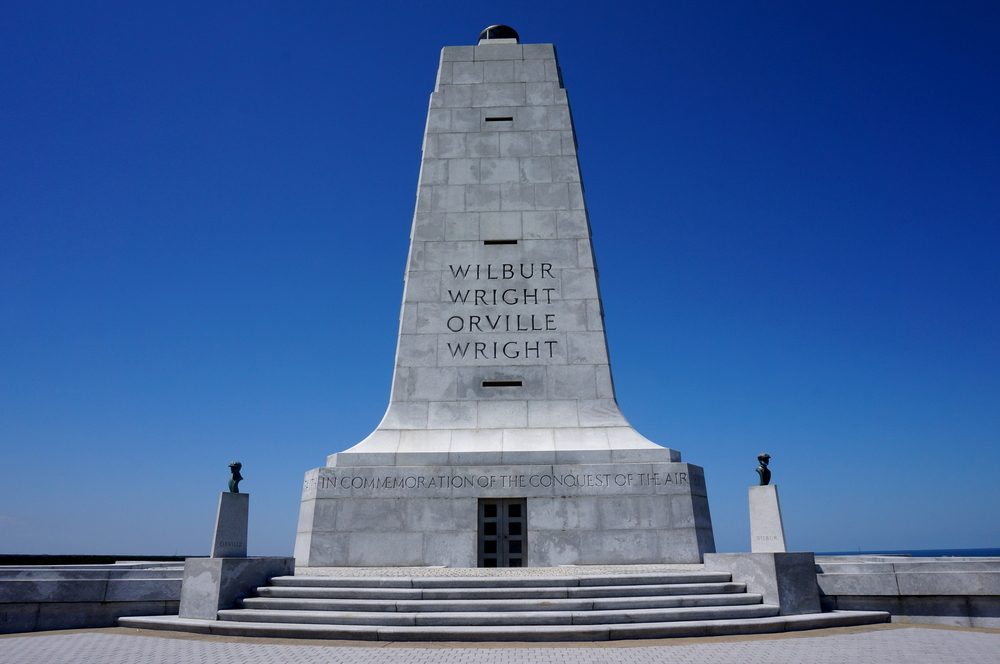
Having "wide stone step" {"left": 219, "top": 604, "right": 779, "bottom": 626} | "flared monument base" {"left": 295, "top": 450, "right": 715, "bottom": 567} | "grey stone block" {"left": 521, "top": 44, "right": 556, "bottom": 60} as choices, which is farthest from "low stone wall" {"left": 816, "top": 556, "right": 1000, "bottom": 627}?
"grey stone block" {"left": 521, "top": 44, "right": 556, "bottom": 60}

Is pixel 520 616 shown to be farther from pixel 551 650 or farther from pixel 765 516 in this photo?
pixel 765 516

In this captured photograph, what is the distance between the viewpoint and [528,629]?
10.0 m

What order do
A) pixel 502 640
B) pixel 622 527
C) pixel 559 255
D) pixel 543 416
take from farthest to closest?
pixel 559 255 → pixel 543 416 → pixel 622 527 → pixel 502 640

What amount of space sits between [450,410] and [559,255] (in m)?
4.98

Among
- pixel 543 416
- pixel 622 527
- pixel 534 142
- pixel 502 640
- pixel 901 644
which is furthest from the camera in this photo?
pixel 534 142

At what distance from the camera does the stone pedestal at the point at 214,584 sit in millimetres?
11539

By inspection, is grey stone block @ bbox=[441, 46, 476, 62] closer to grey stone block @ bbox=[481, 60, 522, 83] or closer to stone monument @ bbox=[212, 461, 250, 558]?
grey stone block @ bbox=[481, 60, 522, 83]

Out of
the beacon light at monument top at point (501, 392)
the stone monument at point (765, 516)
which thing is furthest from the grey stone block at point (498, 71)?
the stone monument at point (765, 516)

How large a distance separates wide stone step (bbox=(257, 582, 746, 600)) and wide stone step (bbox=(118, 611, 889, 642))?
0.83 m

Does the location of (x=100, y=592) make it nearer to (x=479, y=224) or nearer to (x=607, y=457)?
(x=607, y=457)

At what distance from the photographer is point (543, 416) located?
55.3 ft

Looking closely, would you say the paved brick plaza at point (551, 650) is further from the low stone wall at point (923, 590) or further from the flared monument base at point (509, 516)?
the flared monument base at point (509, 516)

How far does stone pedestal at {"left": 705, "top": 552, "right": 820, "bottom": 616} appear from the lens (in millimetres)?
11289

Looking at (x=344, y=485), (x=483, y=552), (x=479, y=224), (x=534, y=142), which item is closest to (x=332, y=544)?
(x=344, y=485)
